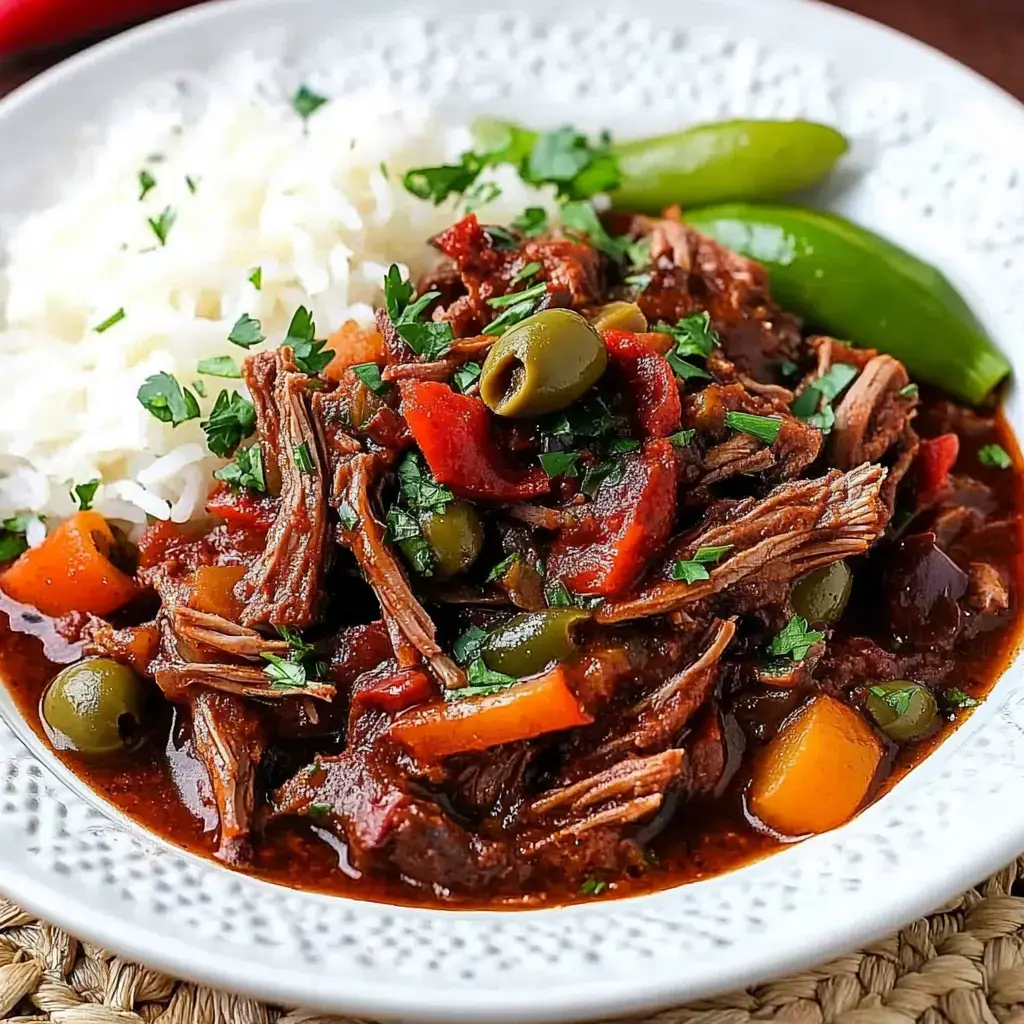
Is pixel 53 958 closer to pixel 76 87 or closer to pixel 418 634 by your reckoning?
pixel 418 634

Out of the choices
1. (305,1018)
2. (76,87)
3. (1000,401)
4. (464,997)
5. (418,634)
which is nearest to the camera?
(464,997)

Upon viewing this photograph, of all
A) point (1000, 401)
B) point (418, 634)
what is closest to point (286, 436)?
point (418, 634)

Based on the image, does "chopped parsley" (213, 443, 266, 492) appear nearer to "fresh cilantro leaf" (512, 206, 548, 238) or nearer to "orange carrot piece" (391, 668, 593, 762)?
"orange carrot piece" (391, 668, 593, 762)

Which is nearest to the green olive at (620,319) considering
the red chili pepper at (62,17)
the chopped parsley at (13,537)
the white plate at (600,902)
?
the white plate at (600,902)

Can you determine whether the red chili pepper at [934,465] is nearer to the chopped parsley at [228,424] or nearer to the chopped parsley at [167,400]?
the chopped parsley at [228,424]

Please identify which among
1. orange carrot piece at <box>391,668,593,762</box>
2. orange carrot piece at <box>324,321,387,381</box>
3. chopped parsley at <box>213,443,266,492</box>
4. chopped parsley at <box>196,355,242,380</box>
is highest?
orange carrot piece at <box>324,321,387,381</box>

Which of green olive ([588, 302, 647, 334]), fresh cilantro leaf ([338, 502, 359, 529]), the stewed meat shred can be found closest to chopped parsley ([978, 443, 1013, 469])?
the stewed meat shred

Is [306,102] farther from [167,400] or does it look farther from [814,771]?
[814,771]
